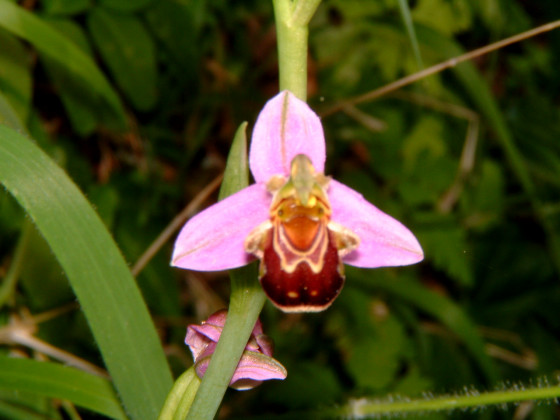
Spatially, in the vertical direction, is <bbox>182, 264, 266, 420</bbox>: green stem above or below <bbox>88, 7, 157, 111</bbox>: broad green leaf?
below

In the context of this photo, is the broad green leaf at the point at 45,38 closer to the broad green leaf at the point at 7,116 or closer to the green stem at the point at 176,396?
the broad green leaf at the point at 7,116

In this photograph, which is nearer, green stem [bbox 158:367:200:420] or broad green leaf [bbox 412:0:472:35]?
green stem [bbox 158:367:200:420]

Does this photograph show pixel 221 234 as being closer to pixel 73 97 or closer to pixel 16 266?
pixel 16 266

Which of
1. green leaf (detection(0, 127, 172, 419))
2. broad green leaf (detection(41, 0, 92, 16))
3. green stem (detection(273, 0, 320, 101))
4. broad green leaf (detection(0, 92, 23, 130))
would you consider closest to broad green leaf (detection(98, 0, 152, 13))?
broad green leaf (detection(41, 0, 92, 16))

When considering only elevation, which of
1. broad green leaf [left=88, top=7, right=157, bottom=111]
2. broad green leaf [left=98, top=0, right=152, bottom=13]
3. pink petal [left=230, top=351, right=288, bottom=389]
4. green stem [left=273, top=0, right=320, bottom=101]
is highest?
broad green leaf [left=98, top=0, right=152, bottom=13]

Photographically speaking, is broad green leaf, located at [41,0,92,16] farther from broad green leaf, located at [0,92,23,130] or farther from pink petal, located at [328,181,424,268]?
pink petal, located at [328,181,424,268]

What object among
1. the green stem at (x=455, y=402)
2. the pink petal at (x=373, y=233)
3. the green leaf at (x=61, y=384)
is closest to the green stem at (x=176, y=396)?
the green leaf at (x=61, y=384)
